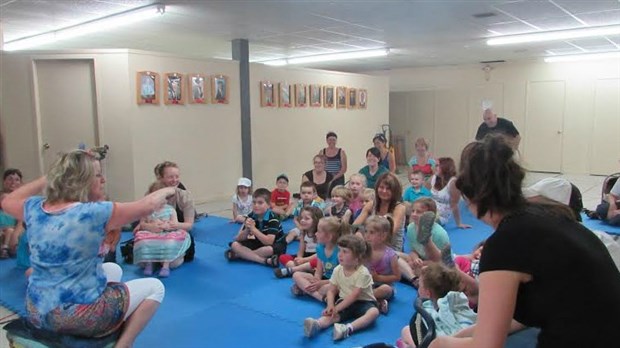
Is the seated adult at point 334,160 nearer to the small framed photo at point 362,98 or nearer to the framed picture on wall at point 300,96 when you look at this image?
the framed picture on wall at point 300,96

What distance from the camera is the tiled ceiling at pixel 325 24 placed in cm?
627

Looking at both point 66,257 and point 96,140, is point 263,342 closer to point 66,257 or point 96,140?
point 66,257

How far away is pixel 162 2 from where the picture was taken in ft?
19.8

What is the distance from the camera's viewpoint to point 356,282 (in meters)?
3.29

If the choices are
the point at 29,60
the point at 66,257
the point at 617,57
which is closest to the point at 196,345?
the point at 66,257

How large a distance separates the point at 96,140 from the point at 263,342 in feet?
17.6

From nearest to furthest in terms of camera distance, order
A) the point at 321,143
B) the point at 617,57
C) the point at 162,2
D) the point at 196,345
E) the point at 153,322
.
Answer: the point at 196,345 < the point at 153,322 < the point at 162,2 < the point at 321,143 < the point at 617,57

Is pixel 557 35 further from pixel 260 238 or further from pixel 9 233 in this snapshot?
pixel 9 233

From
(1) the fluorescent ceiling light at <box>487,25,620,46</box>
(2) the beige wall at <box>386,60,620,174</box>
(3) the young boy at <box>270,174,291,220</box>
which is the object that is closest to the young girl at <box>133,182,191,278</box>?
(3) the young boy at <box>270,174,291,220</box>

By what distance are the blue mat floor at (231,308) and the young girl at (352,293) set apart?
86 millimetres

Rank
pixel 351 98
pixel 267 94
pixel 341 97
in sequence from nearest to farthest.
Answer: pixel 267 94 < pixel 341 97 < pixel 351 98

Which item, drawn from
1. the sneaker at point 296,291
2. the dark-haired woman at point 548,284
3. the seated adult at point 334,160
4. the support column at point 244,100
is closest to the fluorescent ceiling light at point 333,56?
the support column at point 244,100

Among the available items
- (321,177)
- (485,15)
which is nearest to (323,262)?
(321,177)

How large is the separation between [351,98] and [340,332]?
8.58 metres
